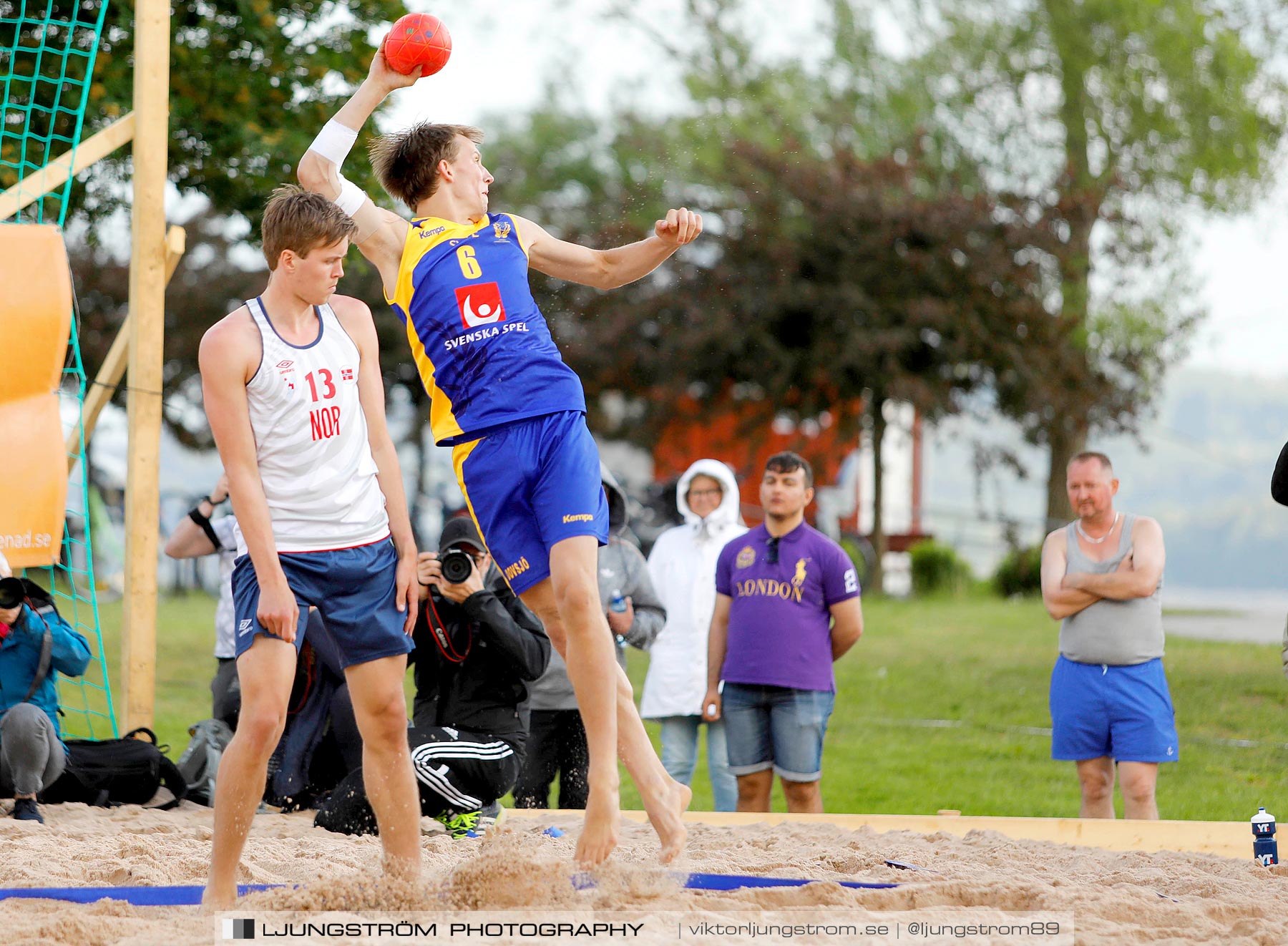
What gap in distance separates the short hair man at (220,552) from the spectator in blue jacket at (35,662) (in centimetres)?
69

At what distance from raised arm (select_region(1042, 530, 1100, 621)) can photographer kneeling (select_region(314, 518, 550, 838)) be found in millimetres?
2304

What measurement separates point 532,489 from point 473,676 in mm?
1843

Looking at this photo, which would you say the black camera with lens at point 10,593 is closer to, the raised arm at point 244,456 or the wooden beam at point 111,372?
the wooden beam at point 111,372

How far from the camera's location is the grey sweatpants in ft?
17.0

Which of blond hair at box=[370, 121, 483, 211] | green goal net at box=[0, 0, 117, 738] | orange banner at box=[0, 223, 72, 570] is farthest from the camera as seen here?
green goal net at box=[0, 0, 117, 738]

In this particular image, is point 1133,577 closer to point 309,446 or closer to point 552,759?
point 552,759

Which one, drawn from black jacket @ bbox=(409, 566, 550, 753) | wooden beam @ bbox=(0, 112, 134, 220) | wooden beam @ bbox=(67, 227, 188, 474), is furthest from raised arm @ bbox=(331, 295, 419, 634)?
wooden beam @ bbox=(0, 112, 134, 220)

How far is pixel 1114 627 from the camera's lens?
5.79 metres

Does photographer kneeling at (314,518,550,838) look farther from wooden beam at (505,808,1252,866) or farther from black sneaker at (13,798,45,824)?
black sneaker at (13,798,45,824)

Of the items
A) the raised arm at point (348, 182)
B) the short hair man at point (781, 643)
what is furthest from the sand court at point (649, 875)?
the raised arm at point (348, 182)

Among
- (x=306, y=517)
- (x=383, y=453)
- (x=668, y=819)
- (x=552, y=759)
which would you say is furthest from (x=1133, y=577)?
(x=306, y=517)

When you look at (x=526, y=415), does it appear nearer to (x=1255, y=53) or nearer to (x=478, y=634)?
(x=478, y=634)

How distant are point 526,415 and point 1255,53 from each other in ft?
54.8

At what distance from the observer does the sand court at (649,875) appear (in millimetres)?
3369
